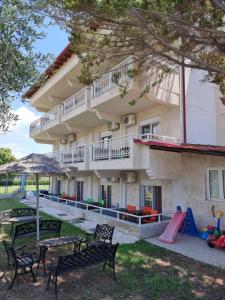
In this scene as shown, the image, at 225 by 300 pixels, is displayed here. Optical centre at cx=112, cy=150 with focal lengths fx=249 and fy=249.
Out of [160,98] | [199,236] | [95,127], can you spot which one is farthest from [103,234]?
[95,127]

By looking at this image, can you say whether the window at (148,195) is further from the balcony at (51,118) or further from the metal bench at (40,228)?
the balcony at (51,118)

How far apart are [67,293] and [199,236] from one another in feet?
23.7

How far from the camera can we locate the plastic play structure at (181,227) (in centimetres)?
1043

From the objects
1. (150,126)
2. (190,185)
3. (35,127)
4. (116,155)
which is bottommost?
(190,185)

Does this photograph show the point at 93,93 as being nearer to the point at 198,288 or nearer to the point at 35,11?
the point at 35,11

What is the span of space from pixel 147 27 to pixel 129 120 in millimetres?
8211

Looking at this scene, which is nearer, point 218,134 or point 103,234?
point 103,234

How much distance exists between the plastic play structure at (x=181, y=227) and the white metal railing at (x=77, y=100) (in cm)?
845

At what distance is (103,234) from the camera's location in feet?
29.6

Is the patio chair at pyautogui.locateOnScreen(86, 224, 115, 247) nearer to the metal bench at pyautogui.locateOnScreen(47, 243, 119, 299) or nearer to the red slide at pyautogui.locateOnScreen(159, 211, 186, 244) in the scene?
the metal bench at pyautogui.locateOnScreen(47, 243, 119, 299)

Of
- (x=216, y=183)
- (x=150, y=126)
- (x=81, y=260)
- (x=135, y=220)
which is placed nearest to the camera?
(x=81, y=260)

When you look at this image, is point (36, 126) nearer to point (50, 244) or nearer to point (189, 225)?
point (189, 225)

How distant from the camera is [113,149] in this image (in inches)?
528

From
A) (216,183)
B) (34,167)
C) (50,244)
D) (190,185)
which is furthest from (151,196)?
(50,244)
